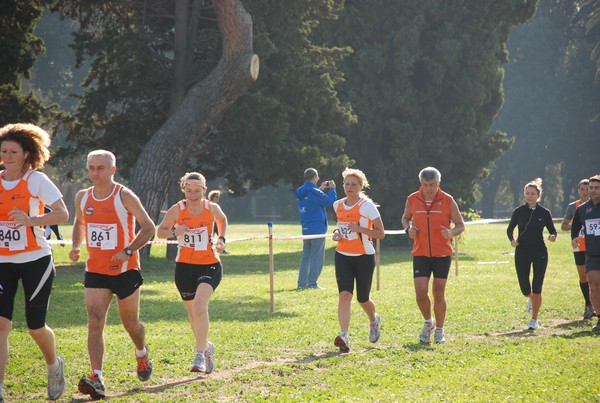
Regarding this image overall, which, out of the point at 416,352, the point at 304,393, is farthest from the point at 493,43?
the point at 304,393

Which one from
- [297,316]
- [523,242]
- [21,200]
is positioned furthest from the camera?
[297,316]

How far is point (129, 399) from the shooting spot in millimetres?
7547

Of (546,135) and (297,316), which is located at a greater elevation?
(546,135)

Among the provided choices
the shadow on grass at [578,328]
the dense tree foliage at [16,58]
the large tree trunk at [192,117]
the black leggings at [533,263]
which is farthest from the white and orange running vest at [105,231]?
the large tree trunk at [192,117]

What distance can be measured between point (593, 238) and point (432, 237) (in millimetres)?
2582

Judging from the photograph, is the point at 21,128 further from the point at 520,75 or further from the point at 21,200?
the point at 520,75

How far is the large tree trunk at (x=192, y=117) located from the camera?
23469mm

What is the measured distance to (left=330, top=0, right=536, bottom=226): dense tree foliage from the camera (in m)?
33.7

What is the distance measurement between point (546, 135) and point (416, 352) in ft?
218

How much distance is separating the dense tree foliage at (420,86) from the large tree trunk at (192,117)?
408 inches

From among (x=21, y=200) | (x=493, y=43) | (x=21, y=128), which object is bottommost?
(x=21, y=200)

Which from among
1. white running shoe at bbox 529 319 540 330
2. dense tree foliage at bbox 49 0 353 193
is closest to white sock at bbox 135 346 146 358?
white running shoe at bbox 529 319 540 330

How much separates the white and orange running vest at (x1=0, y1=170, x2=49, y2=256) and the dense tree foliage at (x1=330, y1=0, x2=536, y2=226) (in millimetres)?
26364

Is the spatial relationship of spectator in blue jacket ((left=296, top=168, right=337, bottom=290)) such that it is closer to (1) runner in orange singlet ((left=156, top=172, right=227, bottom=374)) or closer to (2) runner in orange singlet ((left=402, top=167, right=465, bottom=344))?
(2) runner in orange singlet ((left=402, top=167, right=465, bottom=344))
